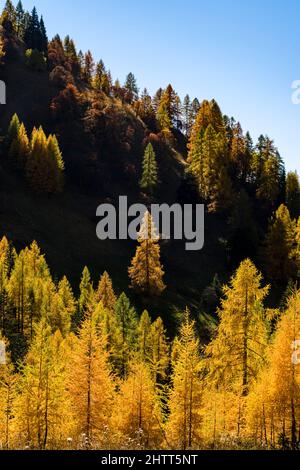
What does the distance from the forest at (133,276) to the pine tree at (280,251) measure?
0.95 ft

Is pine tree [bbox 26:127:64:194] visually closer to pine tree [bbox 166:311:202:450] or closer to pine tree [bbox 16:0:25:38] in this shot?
pine tree [bbox 166:311:202:450]

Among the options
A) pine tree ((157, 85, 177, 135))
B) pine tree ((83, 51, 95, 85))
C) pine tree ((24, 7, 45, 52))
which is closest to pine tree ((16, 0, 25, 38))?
pine tree ((24, 7, 45, 52))

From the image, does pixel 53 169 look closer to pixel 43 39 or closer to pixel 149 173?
pixel 149 173

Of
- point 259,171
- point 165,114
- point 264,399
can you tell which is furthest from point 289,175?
point 264,399

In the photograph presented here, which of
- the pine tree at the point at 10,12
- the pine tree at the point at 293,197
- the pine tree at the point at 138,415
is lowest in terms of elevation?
the pine tree at the point at 138,415

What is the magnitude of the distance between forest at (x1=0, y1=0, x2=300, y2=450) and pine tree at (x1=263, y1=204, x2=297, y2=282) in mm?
291

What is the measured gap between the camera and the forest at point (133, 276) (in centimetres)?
2422

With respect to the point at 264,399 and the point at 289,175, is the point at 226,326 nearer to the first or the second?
the point at 264,399

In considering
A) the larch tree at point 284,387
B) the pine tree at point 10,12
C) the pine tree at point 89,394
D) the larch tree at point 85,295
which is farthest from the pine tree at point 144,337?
the pine tree at point 10,12

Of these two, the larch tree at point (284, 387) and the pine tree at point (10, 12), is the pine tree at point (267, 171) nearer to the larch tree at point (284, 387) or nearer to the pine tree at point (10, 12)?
the larch tree at point (284, 387)

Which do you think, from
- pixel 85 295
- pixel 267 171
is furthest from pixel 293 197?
pixel 85 295

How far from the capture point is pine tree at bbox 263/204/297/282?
81.9 meters

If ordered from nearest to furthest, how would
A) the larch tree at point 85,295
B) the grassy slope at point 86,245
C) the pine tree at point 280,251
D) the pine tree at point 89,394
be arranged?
the pine tree at point 89,394 → the larch tree at point 85,295 → the grassy slope at point 86,245 → the pine tree at point 280,251

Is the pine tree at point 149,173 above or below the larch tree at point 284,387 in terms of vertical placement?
above
